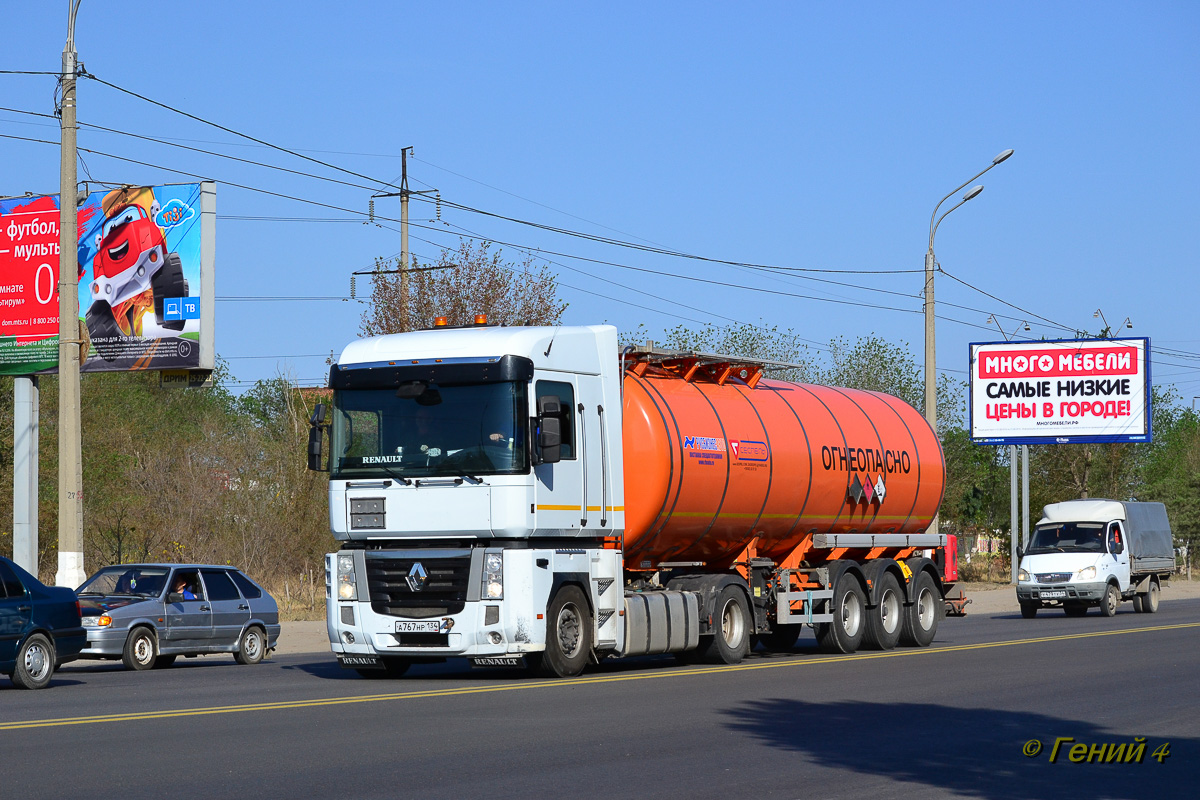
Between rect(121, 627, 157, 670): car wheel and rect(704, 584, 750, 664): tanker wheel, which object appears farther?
rect(121, 627, 157, 670): car wheel

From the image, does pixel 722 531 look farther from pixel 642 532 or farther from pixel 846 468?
pixel 846 468

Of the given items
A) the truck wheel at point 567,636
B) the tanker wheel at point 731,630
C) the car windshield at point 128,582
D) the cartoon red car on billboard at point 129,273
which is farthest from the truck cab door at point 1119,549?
the car windshield at point 128,582

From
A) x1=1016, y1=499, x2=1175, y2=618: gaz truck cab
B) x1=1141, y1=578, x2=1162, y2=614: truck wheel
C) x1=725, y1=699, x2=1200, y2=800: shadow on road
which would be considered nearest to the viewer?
x1=725, y1=699, x2=1200, y2=800: shadow on road

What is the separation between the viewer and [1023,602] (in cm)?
3397

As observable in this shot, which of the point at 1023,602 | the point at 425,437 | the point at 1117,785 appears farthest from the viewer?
the point at 1023,602

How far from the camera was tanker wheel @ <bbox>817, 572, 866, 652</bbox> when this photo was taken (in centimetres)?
2125

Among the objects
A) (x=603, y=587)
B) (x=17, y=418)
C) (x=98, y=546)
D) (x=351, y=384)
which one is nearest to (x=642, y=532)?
(x=603, y=587)

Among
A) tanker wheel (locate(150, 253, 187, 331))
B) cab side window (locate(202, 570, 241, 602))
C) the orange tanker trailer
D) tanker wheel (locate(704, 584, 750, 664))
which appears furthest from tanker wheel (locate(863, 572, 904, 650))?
tanker wheel (locate(150, 253, 187, 331))

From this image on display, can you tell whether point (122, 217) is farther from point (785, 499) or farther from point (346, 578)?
point (785, 499)

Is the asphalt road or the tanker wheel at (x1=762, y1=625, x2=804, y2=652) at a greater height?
the asphalt road

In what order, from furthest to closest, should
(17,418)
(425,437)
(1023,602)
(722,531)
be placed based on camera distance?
(1023,602)
(17,418)
(722,531)
(425,437)

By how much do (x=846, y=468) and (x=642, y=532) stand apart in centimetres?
490

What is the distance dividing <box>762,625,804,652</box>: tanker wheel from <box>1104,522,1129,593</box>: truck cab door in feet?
50.2

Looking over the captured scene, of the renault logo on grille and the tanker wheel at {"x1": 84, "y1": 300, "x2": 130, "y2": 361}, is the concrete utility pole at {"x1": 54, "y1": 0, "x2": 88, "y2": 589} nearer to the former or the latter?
the tanker wheel at {"x1": 84, "y1": 300, "x2": 130, "y2": 361}
